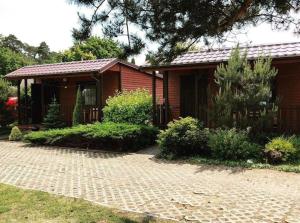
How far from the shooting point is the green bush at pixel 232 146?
37.4 ft

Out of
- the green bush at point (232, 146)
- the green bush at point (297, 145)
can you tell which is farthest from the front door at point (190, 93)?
the green bush at point (297, 145)

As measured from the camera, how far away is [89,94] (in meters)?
21.9

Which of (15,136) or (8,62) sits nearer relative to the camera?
(15,136)

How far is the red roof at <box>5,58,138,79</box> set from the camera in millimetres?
18844

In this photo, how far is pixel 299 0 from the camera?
5.22 meters

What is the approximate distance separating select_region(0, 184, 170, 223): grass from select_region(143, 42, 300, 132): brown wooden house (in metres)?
6.39

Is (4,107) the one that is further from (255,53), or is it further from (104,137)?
(255,53)

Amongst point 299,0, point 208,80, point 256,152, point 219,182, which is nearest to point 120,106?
point 208,80

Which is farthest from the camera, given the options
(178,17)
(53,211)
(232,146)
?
(232,146)

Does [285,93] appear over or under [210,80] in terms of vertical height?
under

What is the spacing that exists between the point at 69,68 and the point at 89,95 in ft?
7.35

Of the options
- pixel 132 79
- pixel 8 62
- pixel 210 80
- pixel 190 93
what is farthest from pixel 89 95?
pixel 8 62

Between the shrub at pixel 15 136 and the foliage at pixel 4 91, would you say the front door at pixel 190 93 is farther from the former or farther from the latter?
the foliage at pixel 4 91

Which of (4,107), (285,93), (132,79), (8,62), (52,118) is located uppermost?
(8,62)
